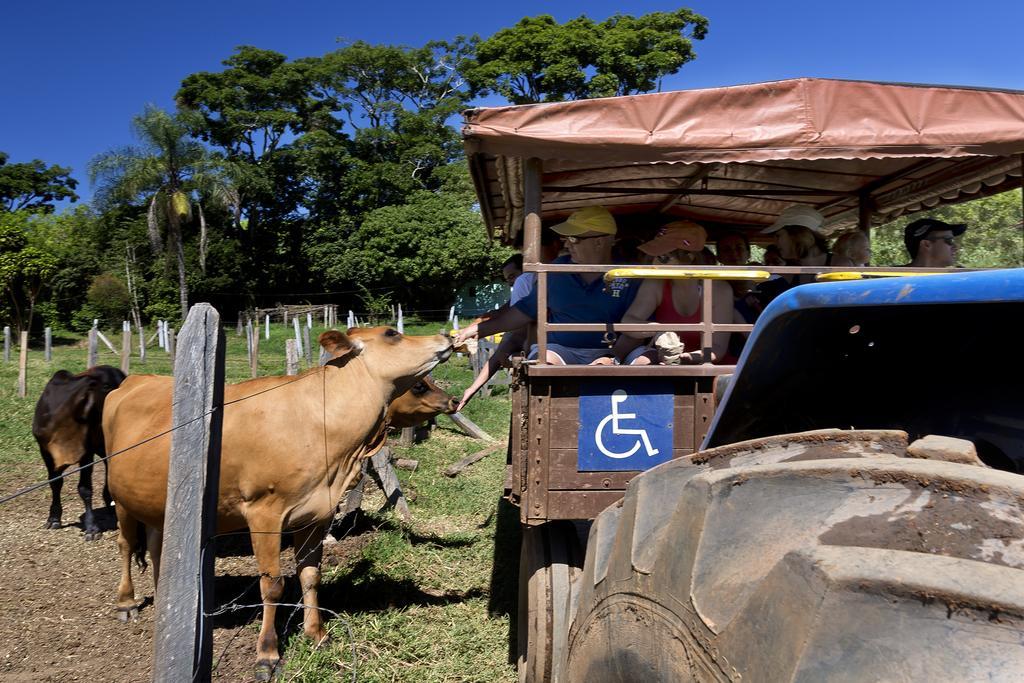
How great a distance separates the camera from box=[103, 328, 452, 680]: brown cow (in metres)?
4.22

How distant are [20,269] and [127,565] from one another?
31.2m

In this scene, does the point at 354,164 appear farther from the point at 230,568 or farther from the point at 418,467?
the point at 230,568

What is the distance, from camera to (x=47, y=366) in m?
19.2

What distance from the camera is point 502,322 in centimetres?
398

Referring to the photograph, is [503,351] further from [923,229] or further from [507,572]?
[923,229]

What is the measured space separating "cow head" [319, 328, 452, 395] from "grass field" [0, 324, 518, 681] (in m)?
1.39

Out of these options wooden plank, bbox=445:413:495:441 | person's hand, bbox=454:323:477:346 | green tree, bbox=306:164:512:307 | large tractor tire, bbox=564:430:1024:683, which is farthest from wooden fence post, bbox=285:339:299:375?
green tree, bbox=306:164:512:307

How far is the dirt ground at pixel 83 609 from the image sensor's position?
165 inches

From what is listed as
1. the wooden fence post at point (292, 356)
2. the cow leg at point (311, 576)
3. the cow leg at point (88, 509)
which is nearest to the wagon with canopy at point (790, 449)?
the cow leg at point (311, 576)

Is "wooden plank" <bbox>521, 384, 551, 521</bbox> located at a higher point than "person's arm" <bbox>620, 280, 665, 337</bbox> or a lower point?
lower

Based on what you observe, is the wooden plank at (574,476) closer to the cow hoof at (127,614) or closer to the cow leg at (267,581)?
the cow leg at (267,581)

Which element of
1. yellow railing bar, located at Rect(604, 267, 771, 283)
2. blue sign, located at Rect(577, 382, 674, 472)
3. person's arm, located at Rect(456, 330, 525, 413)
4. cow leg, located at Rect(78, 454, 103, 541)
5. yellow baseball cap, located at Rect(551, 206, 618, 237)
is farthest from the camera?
cow leg, located at Rect(78, 454, 103, 541)

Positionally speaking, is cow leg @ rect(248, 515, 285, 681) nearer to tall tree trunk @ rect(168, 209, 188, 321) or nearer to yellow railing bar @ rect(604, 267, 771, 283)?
yellow railing bar @ rect(604, 267, 771, 283)

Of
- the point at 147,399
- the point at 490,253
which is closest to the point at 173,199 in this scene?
the point at 490,253
